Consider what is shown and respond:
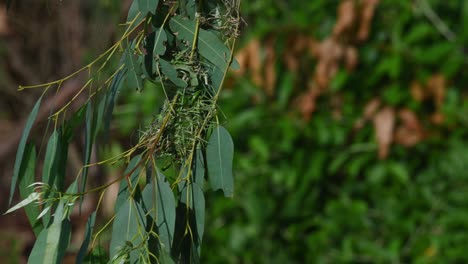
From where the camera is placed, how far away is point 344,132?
364 cm

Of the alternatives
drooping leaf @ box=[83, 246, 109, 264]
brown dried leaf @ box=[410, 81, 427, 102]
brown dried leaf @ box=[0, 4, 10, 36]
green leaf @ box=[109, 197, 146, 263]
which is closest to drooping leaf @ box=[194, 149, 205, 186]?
green leaf @ box=[109, 197, 146, 263]

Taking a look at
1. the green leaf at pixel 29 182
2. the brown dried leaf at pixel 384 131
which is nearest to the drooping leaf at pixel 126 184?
the green leaf at pixel 29 182

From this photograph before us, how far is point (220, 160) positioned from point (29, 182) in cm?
34

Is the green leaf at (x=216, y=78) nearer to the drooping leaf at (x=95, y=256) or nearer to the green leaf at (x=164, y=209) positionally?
the green leaf at (x=164, y=209)

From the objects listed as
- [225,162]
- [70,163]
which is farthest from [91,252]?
[70,163]

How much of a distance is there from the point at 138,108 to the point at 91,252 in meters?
2.44

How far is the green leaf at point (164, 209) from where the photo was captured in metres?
1.37

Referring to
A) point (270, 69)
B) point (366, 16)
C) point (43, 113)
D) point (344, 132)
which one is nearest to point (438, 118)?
point (344, 132)

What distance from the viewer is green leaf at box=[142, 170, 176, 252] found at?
1374 mm

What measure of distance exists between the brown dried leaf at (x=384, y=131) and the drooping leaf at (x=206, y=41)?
2200mm

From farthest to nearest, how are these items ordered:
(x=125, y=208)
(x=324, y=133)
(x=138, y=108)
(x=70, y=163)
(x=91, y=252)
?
1. (x=70, y=163)
2. (x=138, y=108)
3. (x=324, y=133)
4. (x=91, y=252)
5. (x=125, y=208)

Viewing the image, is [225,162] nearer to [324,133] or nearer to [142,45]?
[142,45]

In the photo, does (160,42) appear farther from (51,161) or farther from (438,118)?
(438,118)

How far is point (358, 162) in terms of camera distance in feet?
11.9
